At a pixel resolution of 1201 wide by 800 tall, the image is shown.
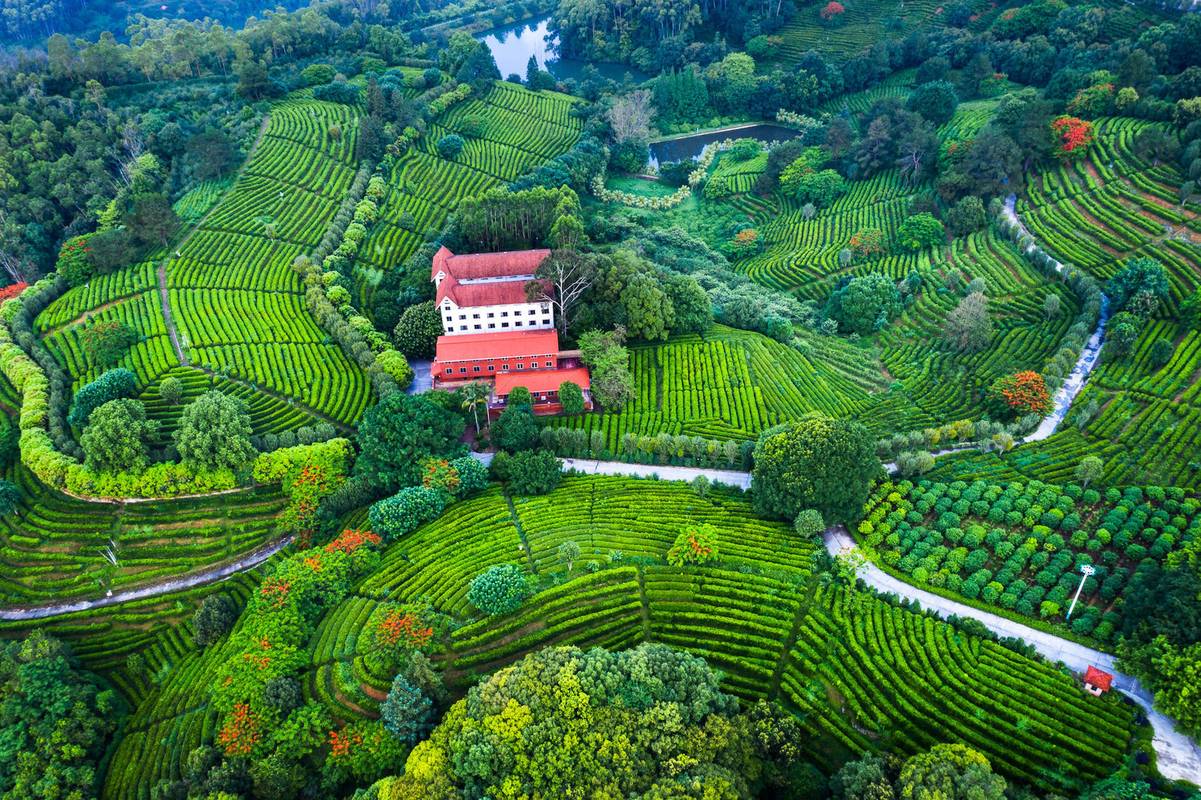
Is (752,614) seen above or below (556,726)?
below

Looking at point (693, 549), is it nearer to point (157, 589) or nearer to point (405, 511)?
point (405, 511)

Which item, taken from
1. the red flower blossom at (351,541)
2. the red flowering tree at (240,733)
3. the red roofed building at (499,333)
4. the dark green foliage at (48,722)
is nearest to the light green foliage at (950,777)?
the red flowering tree at (240,733)

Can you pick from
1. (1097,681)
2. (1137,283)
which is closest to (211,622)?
(1097,681)

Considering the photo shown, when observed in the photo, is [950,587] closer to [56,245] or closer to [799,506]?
[799,506]

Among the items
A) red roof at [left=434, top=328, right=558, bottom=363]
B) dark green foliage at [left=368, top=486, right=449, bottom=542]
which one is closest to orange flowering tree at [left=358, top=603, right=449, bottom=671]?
dark green foliage at [left=368, top=486, right=449, bottom=542]

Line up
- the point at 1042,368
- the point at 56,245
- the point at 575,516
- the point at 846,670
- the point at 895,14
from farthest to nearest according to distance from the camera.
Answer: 1. the point at 895,14
2. the point at 56,245
3. the point at 1042,368
4. the point at 575,516
5. the point at 846,670

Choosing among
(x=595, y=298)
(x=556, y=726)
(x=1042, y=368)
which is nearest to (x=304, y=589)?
(x=556, y=726)
